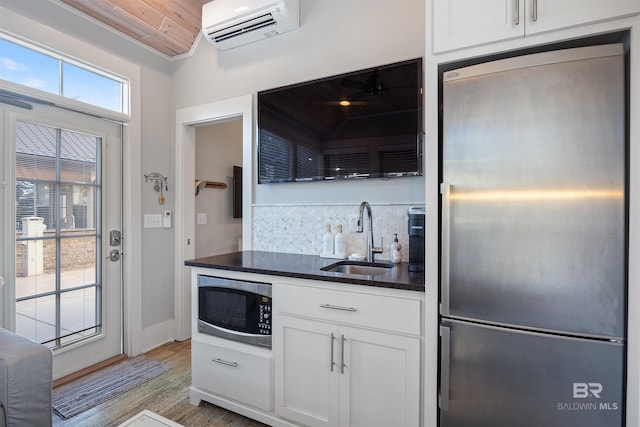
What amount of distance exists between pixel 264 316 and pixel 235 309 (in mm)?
209

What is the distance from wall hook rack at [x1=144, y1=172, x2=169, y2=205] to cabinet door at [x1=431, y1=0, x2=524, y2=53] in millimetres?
2551

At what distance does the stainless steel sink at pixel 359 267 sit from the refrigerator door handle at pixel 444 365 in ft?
1.96

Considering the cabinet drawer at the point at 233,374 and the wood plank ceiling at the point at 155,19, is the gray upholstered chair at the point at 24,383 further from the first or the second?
the wood plank ceiling at the point at 155,19

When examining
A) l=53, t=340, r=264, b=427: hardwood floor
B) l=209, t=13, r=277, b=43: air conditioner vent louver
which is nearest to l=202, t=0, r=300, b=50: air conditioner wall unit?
l=209, t=13, r=277, b=43: air conditioner vent louver

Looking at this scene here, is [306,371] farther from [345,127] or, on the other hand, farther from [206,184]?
[206,184]

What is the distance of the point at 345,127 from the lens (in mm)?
2201

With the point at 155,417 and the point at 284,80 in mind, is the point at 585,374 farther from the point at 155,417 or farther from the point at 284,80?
the point at 284,80

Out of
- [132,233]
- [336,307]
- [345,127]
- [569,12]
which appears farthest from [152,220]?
[569,12]

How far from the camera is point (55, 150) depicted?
7.54ft

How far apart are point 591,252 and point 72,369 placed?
3.30 meters

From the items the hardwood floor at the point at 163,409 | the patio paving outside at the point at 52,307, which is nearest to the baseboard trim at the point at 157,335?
the patio paving outside at the point at 52,307

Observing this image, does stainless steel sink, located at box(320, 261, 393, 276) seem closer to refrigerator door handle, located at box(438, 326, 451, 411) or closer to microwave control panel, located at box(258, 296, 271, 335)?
microwave control panel, located at box(258, 296, 271, 335)

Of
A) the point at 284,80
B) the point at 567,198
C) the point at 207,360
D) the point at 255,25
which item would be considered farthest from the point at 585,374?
the point at 255,25

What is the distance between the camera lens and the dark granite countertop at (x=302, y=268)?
4.99 feet
